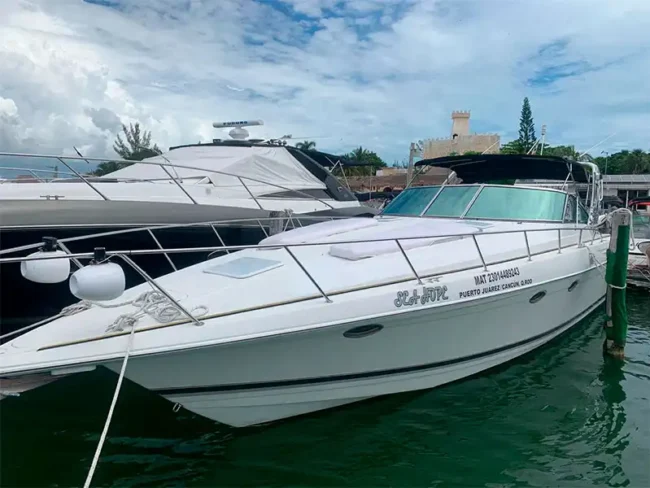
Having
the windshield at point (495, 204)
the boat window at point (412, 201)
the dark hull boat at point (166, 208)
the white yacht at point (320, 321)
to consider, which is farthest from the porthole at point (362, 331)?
the boat window at point (412, 201)

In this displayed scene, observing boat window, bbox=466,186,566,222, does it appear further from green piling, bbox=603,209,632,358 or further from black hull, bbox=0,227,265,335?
black hull, bbox=0,227,265,335

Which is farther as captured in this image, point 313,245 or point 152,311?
point 313,245

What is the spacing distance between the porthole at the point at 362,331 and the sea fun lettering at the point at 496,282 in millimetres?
818

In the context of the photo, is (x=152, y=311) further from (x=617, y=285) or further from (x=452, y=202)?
(x=617, y=285)

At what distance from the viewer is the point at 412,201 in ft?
22.2

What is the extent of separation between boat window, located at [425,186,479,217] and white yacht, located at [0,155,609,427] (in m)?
0.46

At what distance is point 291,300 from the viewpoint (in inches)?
147

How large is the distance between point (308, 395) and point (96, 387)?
7.33ft

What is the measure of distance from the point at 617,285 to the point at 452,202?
218 centimetres

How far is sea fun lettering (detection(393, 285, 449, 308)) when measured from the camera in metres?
3.97

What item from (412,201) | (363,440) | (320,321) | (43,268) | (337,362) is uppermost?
(412,201)

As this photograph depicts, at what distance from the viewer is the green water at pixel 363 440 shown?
358 cm

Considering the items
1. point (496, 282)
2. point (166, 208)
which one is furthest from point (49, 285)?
point (496, 282)

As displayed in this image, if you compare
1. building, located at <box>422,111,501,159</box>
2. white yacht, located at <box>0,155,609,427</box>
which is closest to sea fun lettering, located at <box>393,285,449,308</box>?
white yacht, located at <box>0,155,609,427</box>
